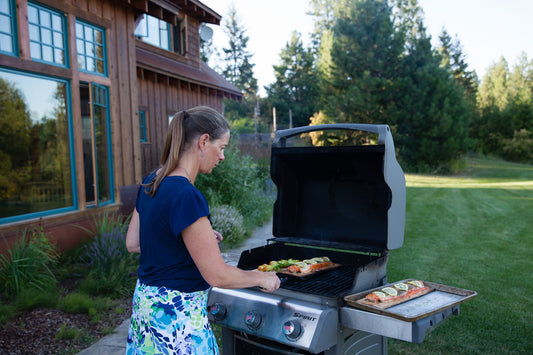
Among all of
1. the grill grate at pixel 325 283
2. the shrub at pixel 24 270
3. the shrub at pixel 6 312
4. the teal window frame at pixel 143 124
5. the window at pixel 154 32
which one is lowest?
the shrub at pixel 6 312

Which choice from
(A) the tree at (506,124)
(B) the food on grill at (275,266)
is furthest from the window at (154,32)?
(A) the tree at (506,124)

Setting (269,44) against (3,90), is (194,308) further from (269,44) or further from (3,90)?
(269,44)

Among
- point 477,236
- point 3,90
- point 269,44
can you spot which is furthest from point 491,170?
point 269,44

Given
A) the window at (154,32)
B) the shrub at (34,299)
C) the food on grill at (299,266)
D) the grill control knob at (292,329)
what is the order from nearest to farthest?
the grill control knob at (292,329) < the food on grill at (299,266) < the shrub at (34,299) < the window at (154,32)

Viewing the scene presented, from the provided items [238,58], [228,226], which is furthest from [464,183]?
[238,58]

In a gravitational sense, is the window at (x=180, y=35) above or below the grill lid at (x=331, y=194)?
above

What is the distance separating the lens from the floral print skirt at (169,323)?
1746 millimetres

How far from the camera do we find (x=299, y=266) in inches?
103

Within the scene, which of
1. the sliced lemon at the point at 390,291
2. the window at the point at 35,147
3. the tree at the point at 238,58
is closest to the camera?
the sliced lemon at the point at 390,291

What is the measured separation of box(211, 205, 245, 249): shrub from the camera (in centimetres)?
693

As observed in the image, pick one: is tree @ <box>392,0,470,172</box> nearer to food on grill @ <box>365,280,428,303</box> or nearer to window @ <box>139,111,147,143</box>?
window @ <box>139,111,147,143</box>

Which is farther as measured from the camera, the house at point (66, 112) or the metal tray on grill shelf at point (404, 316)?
the house at point (66, 112)

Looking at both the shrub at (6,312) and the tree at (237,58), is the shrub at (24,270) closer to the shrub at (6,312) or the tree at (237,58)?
the shrub at (6,312)

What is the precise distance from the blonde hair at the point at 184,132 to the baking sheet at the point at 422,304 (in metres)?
1.07
